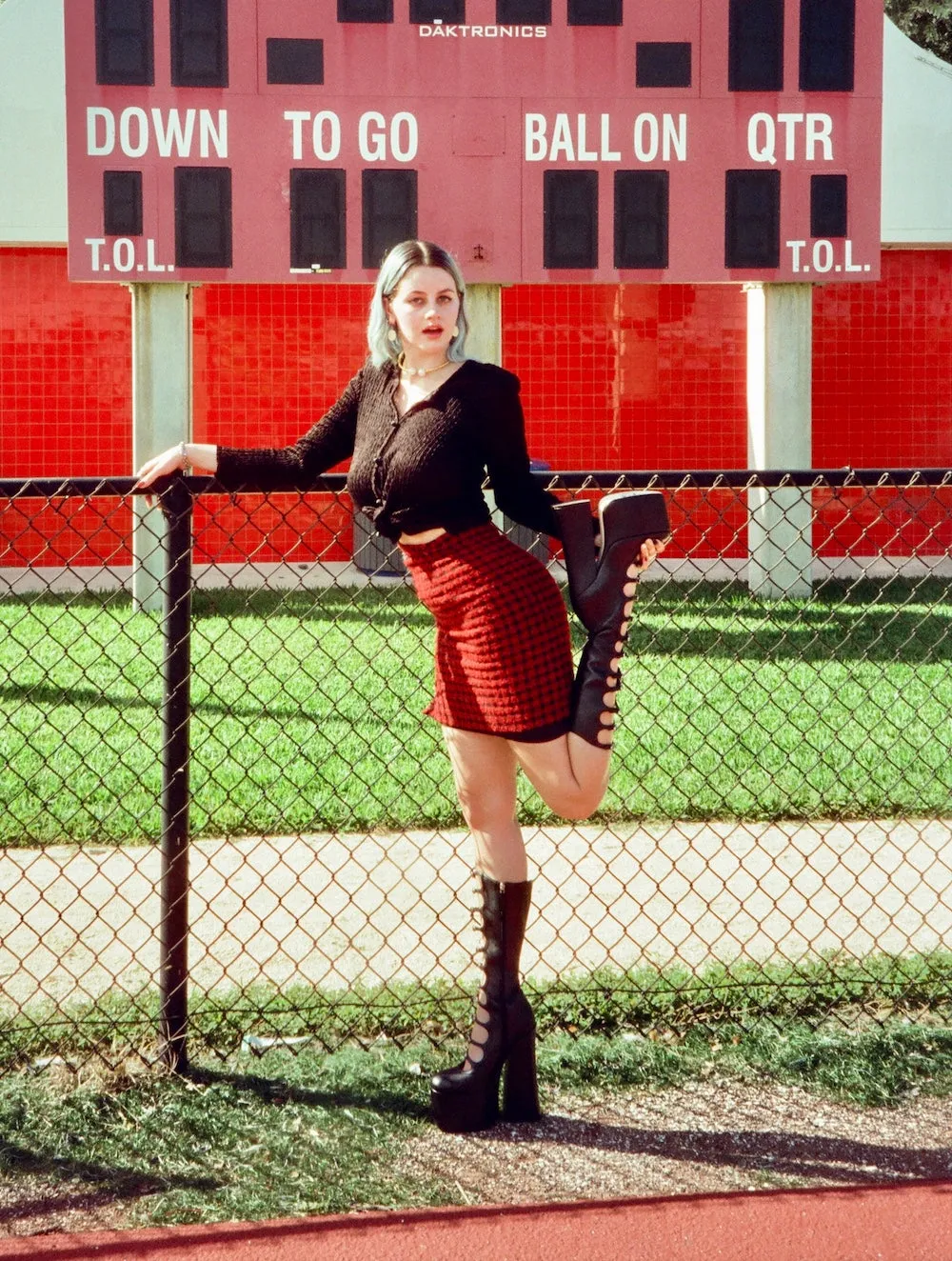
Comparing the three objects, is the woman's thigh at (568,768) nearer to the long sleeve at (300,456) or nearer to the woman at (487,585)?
the woman at (487,585)

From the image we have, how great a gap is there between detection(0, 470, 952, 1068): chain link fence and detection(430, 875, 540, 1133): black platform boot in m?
0.54

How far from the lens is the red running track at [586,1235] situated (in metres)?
2.65

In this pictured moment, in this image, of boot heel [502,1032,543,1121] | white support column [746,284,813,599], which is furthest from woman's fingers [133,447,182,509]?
white support column [746,284,813,599]

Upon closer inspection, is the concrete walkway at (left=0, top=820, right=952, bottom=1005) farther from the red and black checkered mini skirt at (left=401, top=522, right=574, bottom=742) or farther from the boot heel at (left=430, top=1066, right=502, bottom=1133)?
the red and black checkered mini skirt at (left=401, top=522, right=574, bottom=742)

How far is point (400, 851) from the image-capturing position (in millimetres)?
5363

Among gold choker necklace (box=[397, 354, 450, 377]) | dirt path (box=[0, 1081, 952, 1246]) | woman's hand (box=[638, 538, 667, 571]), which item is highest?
gold choker necklace (box=[397, 354, 450, 377])

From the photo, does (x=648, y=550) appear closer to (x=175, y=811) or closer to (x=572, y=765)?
(x=572, y=765)

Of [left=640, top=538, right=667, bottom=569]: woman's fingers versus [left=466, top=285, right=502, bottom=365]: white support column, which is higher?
[left=466, top=285, right=502, bottom=365]: white support column

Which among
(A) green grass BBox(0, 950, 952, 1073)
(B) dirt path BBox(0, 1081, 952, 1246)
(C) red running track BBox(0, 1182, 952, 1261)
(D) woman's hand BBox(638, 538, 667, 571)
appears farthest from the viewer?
(A) green grass BBox(0, 950, 952, 1073)

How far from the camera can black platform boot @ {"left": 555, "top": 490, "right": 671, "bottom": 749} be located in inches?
118

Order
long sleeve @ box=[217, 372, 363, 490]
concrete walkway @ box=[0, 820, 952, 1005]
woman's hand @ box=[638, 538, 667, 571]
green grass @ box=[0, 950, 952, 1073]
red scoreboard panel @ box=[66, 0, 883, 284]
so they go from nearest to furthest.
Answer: woman's hand @ box=[638, 538, 667, 571] < long sleeve @ box=[217, 372, 363, 490] < green grass @ box=[0, 950, 952, 1073] < concrete walkway @ box=[0, 820, 952, 1005] < red scoreboard panel @ box=[66, 0, 883, 284]

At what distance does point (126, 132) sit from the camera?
1195 cm

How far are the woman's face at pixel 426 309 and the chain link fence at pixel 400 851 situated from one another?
527 millimetres

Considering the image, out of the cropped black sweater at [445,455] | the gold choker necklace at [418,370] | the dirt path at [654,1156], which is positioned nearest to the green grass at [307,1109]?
the dirt path at [654,1156]
